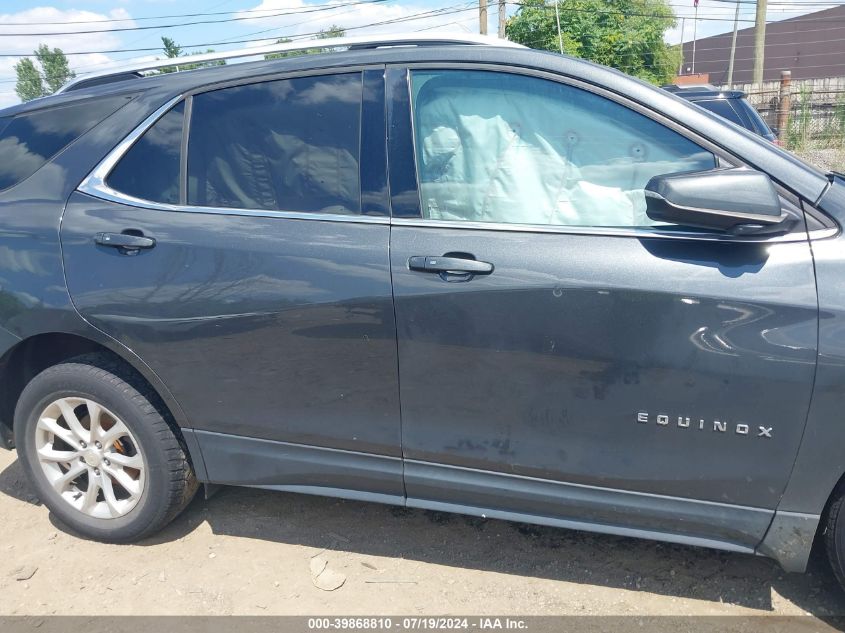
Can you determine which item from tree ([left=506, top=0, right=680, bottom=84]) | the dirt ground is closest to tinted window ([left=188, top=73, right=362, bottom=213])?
the dirt ground

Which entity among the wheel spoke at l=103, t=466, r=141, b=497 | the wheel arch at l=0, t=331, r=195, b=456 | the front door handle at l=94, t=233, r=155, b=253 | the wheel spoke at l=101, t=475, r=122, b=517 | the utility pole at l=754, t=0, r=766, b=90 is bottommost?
the wheel spoke at l=101, t=475, r=122, b=517

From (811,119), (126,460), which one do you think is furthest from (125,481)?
(811,119)

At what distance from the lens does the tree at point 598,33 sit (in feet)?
81.7

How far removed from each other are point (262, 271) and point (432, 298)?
632mm

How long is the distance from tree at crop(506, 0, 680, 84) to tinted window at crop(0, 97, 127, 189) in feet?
76.4

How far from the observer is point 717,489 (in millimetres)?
2201

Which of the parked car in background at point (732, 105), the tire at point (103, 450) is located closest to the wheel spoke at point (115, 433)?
the tire at point (103, 450)

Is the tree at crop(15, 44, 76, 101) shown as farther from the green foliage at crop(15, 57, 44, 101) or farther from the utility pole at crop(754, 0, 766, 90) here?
the utility pole at crop(754, 0, 766, 90)

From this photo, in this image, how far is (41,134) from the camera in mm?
2908

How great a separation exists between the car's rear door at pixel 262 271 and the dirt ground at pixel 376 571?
40 cm

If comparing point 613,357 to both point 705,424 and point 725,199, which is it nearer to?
point 705,424

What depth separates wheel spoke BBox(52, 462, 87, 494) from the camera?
2.93m

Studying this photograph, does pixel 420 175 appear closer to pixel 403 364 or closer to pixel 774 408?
pixel 403 364

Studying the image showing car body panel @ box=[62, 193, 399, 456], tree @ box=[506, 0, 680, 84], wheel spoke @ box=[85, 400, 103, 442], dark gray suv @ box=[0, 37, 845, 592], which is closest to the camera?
dark gray suv @ box=[0, 37, 845, 592]
